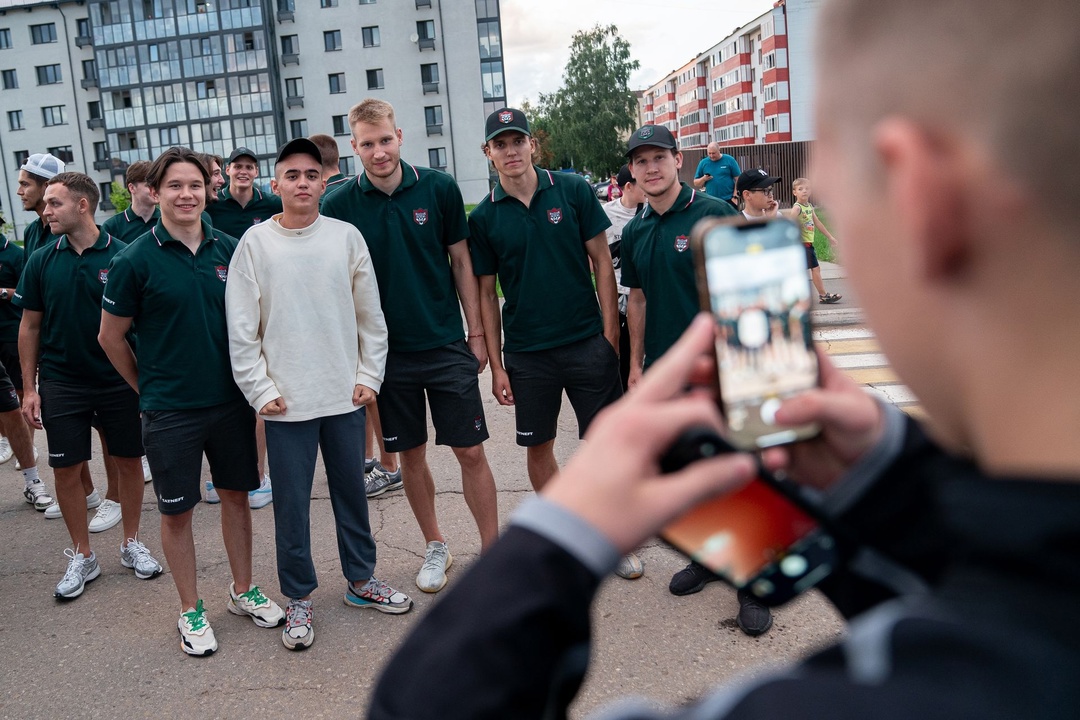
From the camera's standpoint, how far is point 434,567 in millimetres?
4879

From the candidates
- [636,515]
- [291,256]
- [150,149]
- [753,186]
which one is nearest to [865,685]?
[636,515]

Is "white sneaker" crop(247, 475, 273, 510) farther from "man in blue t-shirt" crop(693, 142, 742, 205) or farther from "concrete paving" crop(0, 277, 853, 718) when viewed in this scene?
"man in blue t-shirt" crop(693, 142, 742, 205)

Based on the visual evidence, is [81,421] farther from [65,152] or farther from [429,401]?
[65,152]

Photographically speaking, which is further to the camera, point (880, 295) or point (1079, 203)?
point (880, 295)

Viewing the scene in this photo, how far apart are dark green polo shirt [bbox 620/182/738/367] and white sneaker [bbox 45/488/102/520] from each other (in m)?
4.44

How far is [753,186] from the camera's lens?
7.08 m

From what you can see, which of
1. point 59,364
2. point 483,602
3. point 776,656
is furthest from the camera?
point 59,364

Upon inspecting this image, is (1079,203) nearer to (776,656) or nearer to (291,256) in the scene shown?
(776,656)

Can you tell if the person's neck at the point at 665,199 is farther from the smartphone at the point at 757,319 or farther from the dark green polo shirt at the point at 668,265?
the smartphone at the point at 757,319

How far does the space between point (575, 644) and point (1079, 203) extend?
0.54 meters

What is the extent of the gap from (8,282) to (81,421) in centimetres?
292

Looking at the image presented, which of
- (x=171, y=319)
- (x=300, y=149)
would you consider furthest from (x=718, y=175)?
(x=171, y=319)

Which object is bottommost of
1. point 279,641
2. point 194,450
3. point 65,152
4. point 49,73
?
point 279,641

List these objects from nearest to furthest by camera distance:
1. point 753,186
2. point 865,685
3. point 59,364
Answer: point 865,685 < point 59,364 < point 753,186
